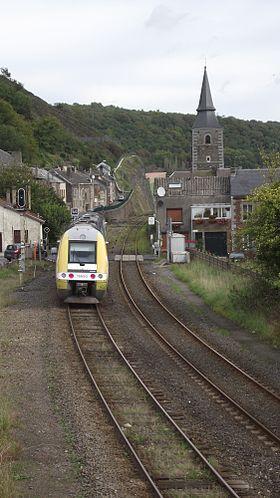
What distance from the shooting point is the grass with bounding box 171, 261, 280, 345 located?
21.3m

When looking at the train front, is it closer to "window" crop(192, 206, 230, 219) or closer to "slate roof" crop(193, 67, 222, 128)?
"window" crop(192, 206, 230, 219)

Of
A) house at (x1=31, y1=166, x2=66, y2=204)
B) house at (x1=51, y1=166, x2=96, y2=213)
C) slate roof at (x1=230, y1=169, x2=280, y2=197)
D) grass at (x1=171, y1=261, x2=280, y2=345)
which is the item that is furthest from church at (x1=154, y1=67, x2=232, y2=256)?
house at (x1=51, y1=166, x2=96, y2=213)

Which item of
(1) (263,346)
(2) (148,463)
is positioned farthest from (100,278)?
(2) (148,463)

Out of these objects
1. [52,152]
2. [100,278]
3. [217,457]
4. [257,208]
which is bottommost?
[217,457]

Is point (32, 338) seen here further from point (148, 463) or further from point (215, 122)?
point (215, 122)

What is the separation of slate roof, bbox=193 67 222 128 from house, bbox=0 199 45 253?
57.1 meters

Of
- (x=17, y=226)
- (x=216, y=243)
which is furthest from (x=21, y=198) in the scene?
(x=216, y=243)

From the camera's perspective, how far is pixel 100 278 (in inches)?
1003

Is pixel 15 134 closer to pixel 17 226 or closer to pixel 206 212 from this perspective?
pixel 206 212

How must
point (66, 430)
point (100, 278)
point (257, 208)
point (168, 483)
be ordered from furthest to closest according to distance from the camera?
point (100, 278) < point (257, 208) < point (66, 430) < point (168, 483)

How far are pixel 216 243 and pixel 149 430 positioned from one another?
4180 centimetres

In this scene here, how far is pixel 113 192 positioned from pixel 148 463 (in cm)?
11167

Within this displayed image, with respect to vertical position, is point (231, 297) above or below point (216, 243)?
below

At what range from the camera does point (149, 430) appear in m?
11.8
